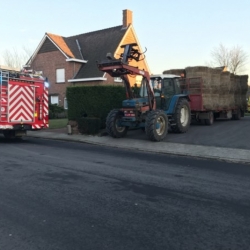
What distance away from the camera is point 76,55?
33.4 meters

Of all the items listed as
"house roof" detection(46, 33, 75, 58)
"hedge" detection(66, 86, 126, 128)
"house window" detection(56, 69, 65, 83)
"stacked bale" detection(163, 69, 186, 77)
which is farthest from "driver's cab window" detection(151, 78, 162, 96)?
"house window" detection(56, 69, 65, 83)

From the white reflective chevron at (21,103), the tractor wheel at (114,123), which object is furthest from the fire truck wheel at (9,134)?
the tractor wheel at (114,123)

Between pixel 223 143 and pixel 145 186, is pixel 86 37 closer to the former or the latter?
pixel 223 143

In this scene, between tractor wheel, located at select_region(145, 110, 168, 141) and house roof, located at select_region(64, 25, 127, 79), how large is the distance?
17371 mm

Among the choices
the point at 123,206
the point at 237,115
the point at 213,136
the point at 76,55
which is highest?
the point at 76,55

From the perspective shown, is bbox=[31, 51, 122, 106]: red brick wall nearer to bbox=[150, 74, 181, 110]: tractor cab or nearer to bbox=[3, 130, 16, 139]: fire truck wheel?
bbox=[150, 74, 181, 110]: tractor cab

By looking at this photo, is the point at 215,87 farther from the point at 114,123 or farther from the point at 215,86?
the point at 114,123

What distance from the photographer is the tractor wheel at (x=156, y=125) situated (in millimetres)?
13016

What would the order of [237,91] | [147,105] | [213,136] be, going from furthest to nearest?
[237,91], [147,105], [213,136]

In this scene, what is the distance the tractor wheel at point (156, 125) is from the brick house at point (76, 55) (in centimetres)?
1732

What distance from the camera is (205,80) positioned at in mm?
17234

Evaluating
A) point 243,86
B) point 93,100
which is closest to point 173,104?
point 93,100

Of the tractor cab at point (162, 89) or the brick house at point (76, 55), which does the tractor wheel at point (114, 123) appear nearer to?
the tractor cab at point (162, 89)

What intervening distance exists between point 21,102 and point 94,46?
66.6 feet
